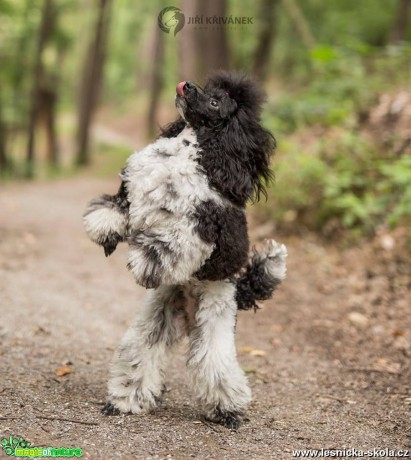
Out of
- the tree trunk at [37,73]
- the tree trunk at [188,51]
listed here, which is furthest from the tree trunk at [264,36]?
the tree trunk at [37,73]

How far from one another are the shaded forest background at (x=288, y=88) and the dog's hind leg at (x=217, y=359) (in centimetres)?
148

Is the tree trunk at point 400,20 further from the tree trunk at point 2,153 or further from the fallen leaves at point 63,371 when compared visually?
the tree trunk at point 2,153

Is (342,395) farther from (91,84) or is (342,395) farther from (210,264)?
(91,84)

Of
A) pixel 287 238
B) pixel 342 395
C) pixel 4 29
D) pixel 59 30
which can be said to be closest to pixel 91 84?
pixel 59 30

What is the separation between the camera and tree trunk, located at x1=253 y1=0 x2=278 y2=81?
16.6m

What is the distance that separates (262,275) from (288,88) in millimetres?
14535

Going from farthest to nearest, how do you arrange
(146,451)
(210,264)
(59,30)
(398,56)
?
(59,30) < (398,56) < (210,264) < (146,451)

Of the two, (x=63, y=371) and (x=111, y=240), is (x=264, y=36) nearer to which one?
(x=63, y=371)

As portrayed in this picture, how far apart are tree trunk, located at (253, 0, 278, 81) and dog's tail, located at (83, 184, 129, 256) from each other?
13492 mm

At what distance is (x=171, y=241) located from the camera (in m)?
3.42

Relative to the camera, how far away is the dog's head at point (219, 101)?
3.55 m

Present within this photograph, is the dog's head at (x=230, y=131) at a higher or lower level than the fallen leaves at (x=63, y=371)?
higher

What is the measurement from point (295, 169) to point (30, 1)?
12.5m

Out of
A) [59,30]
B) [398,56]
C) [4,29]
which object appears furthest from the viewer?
[59,30]
